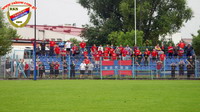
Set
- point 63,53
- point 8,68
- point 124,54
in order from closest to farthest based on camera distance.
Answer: point 8,68 → point 124,54 → point 63,53

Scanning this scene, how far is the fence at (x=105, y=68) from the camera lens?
32.1 m

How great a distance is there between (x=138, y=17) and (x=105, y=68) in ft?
84.0

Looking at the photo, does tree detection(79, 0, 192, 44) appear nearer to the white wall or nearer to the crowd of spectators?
the white wall

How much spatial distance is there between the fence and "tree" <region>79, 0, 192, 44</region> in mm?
23928

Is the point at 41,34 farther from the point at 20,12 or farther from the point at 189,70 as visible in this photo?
the point at 189,70

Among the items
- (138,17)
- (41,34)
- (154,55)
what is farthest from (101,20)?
(154,55)

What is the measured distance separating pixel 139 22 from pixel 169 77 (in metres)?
26.5

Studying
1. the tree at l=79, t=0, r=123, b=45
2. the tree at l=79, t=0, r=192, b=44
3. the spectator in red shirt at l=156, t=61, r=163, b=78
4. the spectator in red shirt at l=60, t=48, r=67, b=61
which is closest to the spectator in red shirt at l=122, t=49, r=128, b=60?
the spectator in red shirt at l=156, t=61, r=163, b=78

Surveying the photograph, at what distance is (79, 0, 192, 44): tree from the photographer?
57938mm

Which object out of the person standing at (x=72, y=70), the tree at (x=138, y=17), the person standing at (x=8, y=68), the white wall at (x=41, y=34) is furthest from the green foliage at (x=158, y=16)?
the person standing at (x=8, y=68)

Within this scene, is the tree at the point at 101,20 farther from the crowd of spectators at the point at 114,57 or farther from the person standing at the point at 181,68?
the person standing at the point at 181,68

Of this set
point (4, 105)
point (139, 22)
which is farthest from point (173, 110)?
point (139, 22)

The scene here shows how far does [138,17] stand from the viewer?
57.3 m

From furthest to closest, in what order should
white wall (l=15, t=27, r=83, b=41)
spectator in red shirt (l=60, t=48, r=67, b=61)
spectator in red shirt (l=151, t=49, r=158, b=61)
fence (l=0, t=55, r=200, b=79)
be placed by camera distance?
white wall (l=15, t=27, r=83, b=41)
spectator in red shirt (l=60, t=48, r=67, b=61)
spectator in red shirt (l=151, t=49, r=158, b=61)
fence (l=0, t=55, r=200, b=79)
